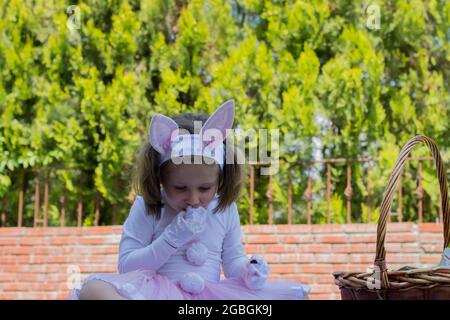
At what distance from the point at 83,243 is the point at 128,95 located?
127 centimetres

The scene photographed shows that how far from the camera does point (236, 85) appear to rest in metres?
5.66

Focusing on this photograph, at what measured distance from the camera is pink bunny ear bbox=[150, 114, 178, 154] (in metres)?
2.12

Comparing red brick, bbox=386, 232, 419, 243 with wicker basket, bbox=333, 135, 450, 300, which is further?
red brick, bbox=386, 232, 419, 243

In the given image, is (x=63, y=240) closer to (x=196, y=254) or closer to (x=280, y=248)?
(x=280, y=248)

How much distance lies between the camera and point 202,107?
5.75 m

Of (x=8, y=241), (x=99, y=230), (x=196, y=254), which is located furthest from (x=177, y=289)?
(x=8, y=241)

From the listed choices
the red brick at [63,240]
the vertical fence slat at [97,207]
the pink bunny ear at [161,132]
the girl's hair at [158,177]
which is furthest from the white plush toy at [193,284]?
the vertical fence slat at [97,207]

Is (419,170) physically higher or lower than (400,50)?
lower

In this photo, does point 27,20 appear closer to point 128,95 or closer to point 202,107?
point 128,95

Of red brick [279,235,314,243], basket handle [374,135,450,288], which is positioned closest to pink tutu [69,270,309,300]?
basket handle [374,135,450,288]

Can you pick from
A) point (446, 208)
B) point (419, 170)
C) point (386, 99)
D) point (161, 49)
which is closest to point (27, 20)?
point (161, 49)

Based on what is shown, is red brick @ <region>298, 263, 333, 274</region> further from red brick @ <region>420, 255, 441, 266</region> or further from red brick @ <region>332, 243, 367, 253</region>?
red brick @ <region>420, 255, 441, 266</region>

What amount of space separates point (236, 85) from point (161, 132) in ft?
11.7

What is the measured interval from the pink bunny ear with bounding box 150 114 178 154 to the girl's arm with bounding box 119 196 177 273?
0.20 metres
